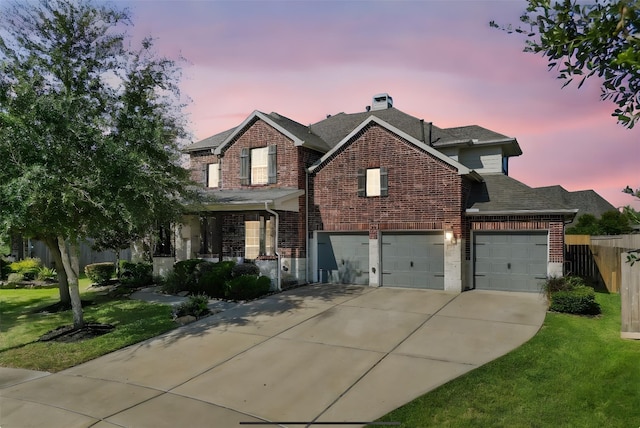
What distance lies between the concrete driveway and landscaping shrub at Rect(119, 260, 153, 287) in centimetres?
696

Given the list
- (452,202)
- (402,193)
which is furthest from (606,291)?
(402,193)

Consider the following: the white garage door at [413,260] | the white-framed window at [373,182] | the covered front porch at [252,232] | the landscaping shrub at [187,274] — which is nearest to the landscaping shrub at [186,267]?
the landscaping shrub at [187,274]

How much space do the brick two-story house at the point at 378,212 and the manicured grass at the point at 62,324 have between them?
13.8 feet

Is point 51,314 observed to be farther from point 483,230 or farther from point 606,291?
point 606,291

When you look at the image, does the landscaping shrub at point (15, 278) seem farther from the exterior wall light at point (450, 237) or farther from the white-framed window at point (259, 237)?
the exterior wall light at point (450, 237)

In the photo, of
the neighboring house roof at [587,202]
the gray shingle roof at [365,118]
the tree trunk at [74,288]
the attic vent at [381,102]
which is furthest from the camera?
the neighboring house roof at [587,202]

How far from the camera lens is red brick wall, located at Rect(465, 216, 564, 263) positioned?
44.7 feet

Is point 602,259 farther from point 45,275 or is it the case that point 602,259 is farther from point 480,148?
point 45,275

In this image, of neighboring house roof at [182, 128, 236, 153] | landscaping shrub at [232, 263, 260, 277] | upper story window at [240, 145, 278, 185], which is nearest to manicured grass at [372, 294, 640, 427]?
landscaping shrub at [232, 263, 260, 277]

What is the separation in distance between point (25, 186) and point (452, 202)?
40.8 feet

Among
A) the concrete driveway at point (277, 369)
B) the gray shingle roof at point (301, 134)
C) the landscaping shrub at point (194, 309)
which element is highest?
the gray shingle roof at point (301, 134)

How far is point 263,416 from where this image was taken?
19.4 feet

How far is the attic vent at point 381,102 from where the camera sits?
903 inches

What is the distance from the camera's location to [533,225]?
14.0 m
